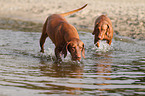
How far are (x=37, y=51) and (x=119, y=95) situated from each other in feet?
15.8

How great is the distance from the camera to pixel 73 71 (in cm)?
636

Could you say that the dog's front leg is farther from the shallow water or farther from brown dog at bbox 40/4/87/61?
the shallow water

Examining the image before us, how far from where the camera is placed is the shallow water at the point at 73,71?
481cm

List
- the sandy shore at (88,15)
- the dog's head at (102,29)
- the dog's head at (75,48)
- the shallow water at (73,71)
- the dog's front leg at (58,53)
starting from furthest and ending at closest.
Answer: the sandy shore at (88,15)
the dog's head at (102,29)
the dog's front leg at (58,53)
the dog's head at (75,48)
the shallow water at (73,71)

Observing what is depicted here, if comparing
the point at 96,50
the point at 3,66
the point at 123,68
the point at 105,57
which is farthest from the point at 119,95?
the point at 96,50

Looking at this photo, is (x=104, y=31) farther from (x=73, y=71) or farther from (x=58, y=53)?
(x=73, y=71)

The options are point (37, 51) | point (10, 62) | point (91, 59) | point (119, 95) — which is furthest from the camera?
point (37, 51)

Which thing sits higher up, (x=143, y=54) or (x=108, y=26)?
(x=108, y=26)

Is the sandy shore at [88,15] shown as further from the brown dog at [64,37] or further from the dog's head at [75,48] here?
the dog's head at [75,48]

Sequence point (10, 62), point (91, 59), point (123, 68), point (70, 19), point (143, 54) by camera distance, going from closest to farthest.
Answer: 1. point (123, 68)
2. point (10, 62)
3. point (91, 59)
4. point (143, 54)
5. point (70, 19)

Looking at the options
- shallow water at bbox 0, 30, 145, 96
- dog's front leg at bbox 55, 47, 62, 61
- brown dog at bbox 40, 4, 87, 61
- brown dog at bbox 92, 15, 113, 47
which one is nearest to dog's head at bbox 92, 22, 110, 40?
brown dog at bbox 92, 15, 113, 47

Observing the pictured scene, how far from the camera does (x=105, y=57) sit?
8133 mm

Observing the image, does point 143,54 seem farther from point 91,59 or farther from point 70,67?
point 70,67

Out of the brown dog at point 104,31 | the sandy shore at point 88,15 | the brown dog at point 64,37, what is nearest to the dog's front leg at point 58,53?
the brown dog at point 64,37
